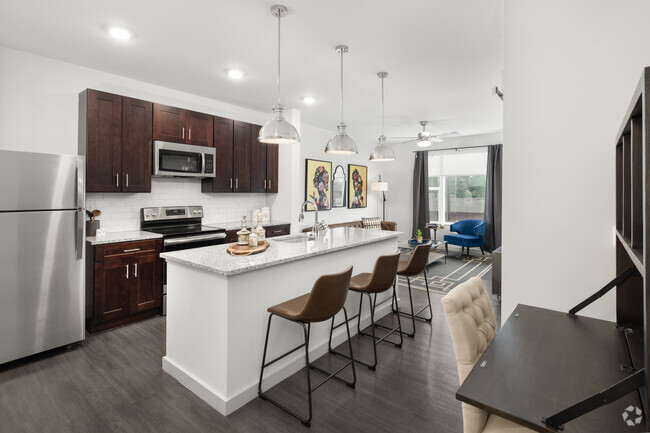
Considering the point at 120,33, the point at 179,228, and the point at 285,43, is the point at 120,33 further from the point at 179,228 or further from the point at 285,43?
the point at 179,228

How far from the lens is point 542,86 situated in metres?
1.86

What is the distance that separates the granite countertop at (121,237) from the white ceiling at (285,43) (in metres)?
1.88

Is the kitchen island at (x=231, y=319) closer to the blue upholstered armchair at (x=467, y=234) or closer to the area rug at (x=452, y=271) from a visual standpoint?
the area rug at (x=452, y=271)

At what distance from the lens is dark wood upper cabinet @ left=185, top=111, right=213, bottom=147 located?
4352 mm

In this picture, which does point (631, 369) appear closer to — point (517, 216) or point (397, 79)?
point (517, 216)

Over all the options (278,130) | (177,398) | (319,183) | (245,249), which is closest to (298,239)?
(245,249)

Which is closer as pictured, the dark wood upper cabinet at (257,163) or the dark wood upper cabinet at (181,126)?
the dark wood upper cabinet at (181,126)

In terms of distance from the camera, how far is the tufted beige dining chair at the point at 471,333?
1.20m

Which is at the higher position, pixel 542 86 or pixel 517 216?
pixel 542 86

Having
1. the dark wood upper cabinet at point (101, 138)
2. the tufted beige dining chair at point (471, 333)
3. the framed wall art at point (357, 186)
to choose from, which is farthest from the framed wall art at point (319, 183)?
the tufted beige dining chair at point (471, 333)

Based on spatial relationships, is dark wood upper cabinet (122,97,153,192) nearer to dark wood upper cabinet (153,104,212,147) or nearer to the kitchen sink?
dark wood upper cabinet (153,104,212,147)

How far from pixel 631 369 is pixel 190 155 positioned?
444cm

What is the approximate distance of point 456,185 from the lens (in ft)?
27.5

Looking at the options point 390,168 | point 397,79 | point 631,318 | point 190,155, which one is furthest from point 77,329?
point 390,168
